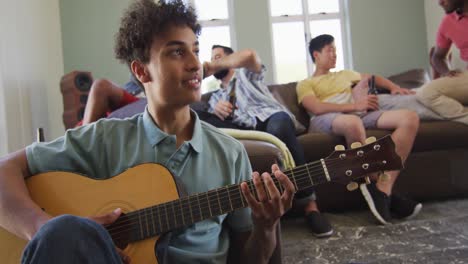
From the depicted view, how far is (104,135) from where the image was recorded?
3.46 feet

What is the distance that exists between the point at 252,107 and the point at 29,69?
1.94 m

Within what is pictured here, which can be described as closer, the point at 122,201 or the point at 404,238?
the point at 122,201

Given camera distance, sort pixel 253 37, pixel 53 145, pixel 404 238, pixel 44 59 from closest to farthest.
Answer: pixel 53 145 → pixel 404 238 → pixel 44 59 → pixel 253 37

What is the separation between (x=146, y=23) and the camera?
1.10 meters

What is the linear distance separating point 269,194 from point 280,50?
3.94m

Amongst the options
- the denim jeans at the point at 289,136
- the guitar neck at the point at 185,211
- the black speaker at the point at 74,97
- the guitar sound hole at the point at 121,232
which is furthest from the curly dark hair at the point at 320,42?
the guitar sound hole at the point at 121,232

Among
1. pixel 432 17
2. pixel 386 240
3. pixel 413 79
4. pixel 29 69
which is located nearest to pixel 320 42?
pixel 413 79

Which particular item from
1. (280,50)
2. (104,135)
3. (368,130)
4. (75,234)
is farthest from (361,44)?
(75,234)

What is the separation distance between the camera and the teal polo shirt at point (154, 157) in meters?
1.01

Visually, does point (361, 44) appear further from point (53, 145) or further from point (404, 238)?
point (53, 145)

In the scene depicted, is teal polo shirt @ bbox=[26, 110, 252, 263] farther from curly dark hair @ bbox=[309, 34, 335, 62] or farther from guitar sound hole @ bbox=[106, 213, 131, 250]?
curly dark hair @ bbox=[309, 34, 335, 62]

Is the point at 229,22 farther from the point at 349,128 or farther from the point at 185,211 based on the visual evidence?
the point at 185,211

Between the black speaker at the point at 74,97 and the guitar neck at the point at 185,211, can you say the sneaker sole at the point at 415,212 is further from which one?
the black speaker at the point at 74,97

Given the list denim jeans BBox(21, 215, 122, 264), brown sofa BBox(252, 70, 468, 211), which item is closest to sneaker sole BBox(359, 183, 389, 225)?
brown sofa BBox(252, 70, 468, 211)
